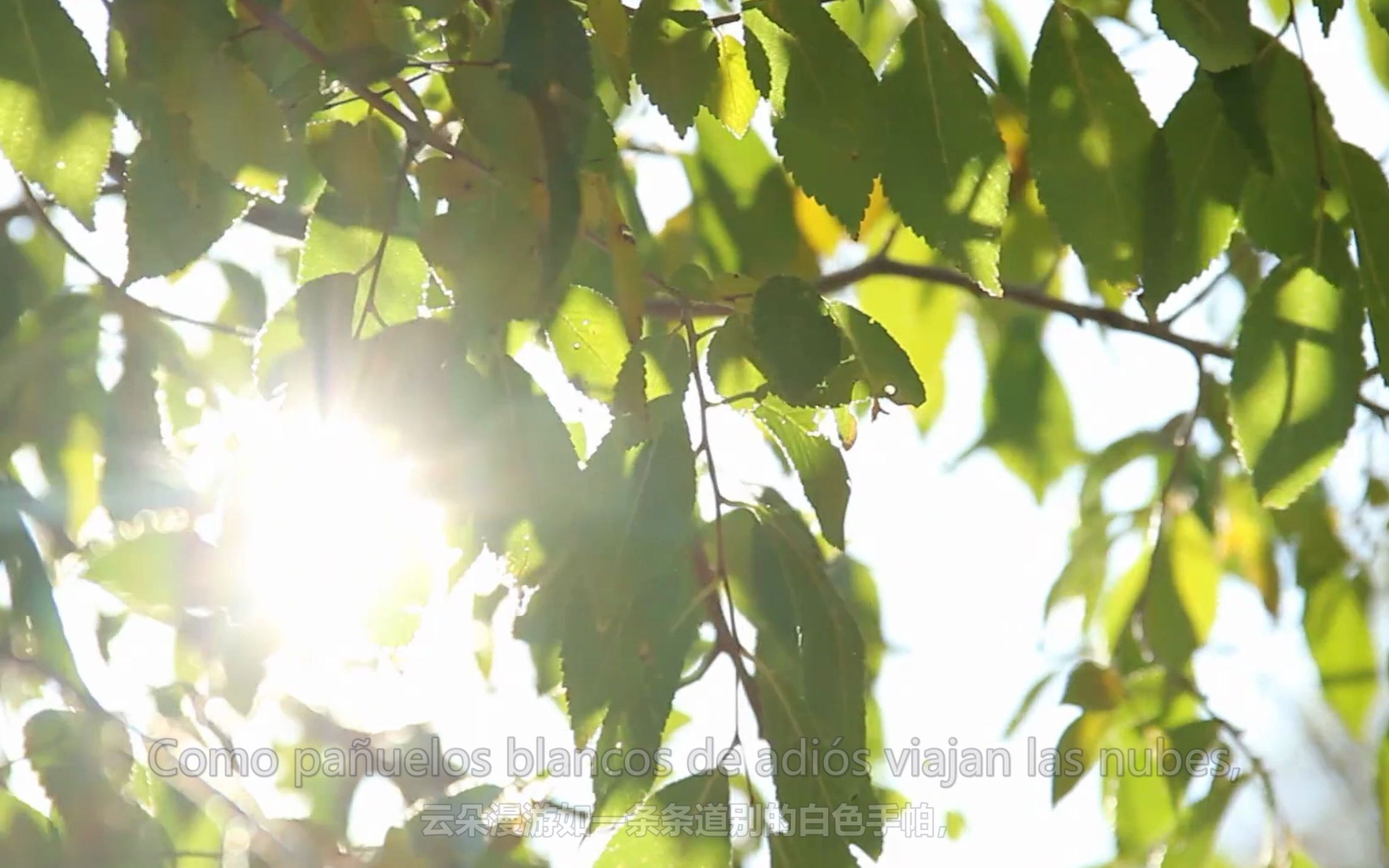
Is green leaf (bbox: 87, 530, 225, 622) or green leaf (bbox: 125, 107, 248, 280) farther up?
green leaf (bbox: 125, 107, 248, 280)

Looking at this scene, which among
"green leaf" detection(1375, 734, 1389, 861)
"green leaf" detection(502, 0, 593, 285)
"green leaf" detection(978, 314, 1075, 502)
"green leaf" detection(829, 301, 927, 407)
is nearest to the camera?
"green leaf" detection(502, 0, 593, 285)

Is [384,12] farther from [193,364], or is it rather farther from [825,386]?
[193,364]

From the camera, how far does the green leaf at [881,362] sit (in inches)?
19.3

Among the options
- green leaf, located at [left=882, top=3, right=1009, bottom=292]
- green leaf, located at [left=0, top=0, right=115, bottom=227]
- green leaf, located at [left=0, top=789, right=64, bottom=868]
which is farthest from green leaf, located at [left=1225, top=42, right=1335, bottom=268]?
green leaf, located at [left=0, top=789, right=64, bottom=868]

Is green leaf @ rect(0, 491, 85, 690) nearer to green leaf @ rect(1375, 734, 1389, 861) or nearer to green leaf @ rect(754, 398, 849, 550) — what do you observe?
green leaf @ rect(754, 398, 849, 550)

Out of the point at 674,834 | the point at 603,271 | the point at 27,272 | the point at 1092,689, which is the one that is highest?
the point at 27,272

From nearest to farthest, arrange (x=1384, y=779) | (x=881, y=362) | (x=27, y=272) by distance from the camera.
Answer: (x=881, y=362)
(x=27, y=272)
(x=1384, y=779)

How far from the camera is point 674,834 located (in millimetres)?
512

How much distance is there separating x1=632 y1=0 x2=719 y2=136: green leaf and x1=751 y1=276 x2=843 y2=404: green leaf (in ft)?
0.23

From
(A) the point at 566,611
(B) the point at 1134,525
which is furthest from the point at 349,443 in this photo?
(B) the point at 1134,525

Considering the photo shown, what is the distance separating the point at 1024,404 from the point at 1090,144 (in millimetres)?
527

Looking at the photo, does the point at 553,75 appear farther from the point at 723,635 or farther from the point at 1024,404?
the point at 1024,404

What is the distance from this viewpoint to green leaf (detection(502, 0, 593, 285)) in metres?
0.39

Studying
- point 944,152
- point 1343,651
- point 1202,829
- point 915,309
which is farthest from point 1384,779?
point 944,152
